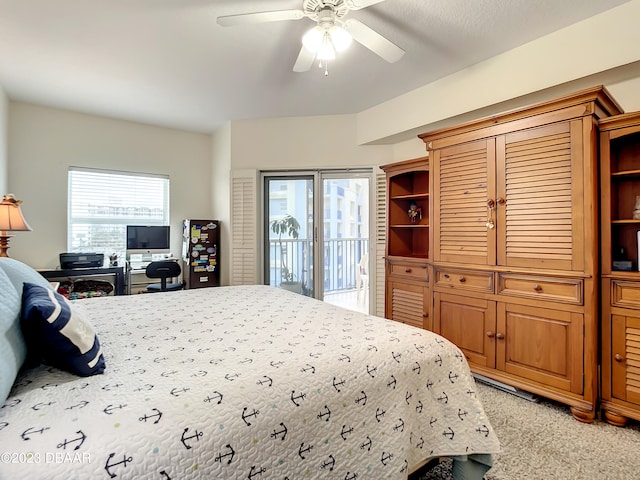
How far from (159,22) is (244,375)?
2.49m

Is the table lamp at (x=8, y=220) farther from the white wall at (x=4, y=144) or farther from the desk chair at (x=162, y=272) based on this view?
the desk chair at (x=162, y=272)

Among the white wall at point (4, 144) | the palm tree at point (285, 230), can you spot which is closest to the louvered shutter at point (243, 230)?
the palm tree at point (285, 230)

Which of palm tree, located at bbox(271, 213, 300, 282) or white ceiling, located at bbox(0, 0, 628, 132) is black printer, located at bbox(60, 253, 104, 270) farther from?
palm tree, located at bbox(271, 213, 300, 282)

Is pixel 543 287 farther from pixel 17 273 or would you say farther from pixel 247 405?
pixel 17 273

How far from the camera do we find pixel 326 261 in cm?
436

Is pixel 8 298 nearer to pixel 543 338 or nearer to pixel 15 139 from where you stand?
pixel 543 338

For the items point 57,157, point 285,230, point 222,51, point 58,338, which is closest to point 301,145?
point 285,230

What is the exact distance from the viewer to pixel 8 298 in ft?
3.33

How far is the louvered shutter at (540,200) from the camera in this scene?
6.73ft

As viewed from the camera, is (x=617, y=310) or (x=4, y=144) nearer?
(x=617, y=310)

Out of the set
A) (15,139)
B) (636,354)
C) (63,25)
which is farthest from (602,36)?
(15,139)

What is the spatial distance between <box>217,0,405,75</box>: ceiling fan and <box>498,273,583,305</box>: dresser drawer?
5.67 ft

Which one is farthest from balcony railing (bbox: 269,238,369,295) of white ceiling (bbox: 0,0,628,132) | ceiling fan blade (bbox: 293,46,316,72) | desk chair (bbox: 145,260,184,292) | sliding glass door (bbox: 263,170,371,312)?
ceiling fan blade (bbox: 293,46,316,72)

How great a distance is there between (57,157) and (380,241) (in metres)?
4.03
